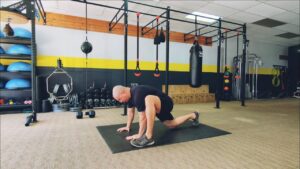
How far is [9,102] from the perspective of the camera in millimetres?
4863

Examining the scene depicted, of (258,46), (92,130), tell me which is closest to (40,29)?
(92,130)

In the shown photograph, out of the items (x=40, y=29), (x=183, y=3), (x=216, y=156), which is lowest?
(x=216, y=156)

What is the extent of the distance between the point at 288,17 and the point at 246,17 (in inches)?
54.3

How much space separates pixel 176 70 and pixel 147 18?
2556mm

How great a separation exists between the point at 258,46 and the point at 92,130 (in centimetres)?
1015

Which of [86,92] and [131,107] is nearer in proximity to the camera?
[131,107]

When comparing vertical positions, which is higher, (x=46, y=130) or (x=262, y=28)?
(x=262, y=28)

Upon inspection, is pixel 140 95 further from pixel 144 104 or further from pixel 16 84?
pixel 16 84

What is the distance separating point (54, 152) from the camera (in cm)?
220

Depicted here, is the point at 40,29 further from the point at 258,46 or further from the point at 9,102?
the point at 258,46

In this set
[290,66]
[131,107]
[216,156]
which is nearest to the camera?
[216,156]

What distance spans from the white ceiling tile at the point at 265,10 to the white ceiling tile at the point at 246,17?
194mm

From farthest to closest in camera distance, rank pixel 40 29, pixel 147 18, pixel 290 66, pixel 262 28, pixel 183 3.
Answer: pixel 290 66 < pixel 262 28 < pixel 147 18 < pixel 40 29 < pixel 183 3

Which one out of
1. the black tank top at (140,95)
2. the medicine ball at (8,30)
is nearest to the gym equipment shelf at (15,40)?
the medicine ball at (8,30)
